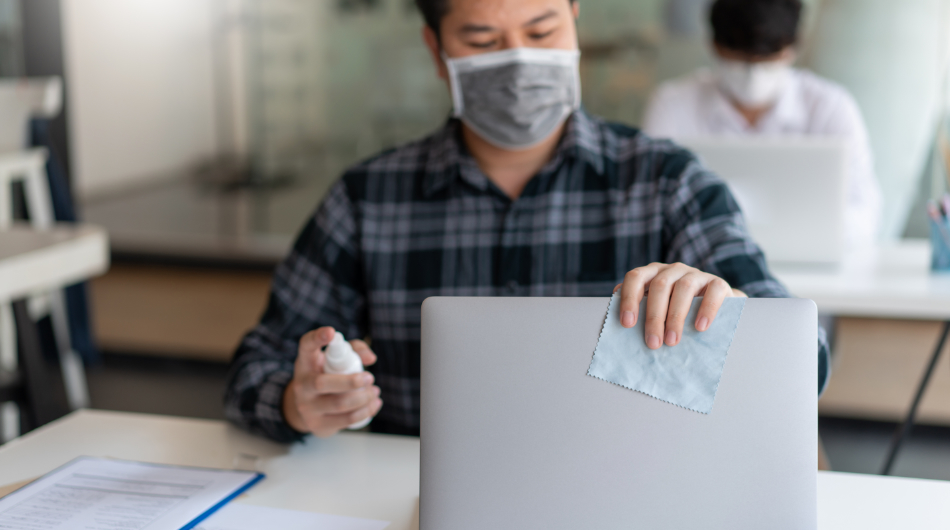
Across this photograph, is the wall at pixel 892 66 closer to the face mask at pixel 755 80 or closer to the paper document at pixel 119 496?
the face mask at pixel 755 80

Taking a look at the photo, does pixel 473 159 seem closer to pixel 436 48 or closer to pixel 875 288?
pixel 436 48

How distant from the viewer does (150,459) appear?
3.10ft

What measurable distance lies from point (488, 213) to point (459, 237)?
53 mm

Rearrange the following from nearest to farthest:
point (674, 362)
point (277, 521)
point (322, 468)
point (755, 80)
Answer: point (674, 362), point (277, 521), point (322, 468), point (755, 80)

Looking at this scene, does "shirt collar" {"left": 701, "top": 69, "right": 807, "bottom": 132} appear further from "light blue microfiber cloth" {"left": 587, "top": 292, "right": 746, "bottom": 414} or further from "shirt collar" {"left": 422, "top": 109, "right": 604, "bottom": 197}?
"light blue microfiber cloth" {"left": 587, "top": 292, "right": 746, "bottom": 414}

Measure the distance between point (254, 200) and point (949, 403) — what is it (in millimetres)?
2964

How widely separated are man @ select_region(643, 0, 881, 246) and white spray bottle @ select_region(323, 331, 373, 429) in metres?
1.51

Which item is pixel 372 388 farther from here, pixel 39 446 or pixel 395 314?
pixel 39 446

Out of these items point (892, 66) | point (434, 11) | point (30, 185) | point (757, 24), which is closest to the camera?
point (434, 11)

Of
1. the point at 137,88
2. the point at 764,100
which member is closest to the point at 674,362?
the point at 764,100

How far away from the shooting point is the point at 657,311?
2.14 ft

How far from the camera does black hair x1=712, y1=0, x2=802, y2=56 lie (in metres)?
2.19

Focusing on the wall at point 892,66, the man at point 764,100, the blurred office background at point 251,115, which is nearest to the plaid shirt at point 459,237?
the man at point 764,100

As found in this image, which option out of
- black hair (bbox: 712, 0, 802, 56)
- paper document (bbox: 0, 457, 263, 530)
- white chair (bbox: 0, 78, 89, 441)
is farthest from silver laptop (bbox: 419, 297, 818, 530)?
white chair (bbox: 0, 78, 89, 441)
